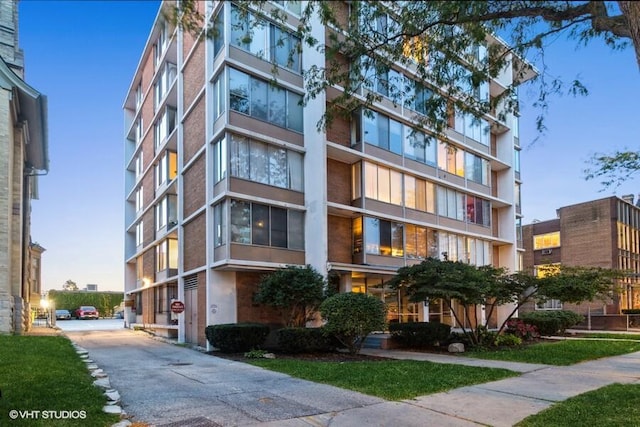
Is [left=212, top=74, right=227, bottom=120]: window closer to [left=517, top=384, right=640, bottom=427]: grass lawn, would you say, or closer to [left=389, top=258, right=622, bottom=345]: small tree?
[left=389, top=258, right=622, bottom=345]: small tree

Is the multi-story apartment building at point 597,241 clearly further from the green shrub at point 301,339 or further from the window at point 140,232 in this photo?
the window at point 140,232

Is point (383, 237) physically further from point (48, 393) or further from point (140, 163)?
point (140, 163)

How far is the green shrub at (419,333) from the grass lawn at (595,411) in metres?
9.24

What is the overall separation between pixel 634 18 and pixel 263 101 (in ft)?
50.2

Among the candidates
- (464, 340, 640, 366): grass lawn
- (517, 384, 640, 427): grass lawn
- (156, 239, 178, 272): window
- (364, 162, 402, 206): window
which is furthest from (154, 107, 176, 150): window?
(517, 384, 640, 427): grass lawn

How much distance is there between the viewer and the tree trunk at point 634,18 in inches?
224

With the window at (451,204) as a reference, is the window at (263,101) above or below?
above

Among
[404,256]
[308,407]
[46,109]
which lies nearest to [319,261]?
[404,256]

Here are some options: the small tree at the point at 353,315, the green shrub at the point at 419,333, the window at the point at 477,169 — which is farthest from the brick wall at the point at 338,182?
the window at the point at 477,169

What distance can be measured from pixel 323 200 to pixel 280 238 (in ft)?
7.59

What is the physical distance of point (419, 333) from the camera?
1836 cm

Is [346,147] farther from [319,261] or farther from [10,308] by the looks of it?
[10,308]

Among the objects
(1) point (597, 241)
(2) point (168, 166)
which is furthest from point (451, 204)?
(1) point (597, 241)

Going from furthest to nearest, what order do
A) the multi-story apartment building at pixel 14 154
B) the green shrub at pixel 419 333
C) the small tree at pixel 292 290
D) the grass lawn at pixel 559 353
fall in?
the multi-story apartment building at pixel 14 154
the green shrub at pixel 419 333
the small tree at pixel 292 290
the grass lawn at pixel 559 353
